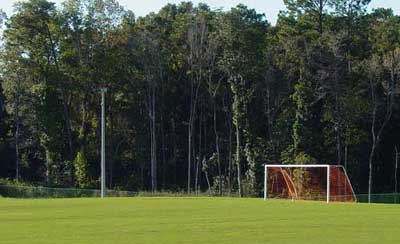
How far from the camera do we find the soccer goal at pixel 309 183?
49969mm

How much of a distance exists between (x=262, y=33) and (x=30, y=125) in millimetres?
25689

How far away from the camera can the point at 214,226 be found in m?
23.7

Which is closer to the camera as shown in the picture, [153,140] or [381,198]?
[381,198]

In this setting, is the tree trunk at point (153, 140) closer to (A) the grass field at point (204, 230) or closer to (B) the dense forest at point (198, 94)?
(B) the dense forest at point (198, 94)

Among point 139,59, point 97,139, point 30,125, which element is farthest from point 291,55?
point 30,125

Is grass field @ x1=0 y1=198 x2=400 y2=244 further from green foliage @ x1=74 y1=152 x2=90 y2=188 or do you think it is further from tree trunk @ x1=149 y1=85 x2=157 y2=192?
tree trunk @ x1=149 y1=85 x2=157 y2=192

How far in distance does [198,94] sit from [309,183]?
28.0 metres

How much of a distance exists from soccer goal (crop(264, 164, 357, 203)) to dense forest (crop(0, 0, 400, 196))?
12807 millimetres

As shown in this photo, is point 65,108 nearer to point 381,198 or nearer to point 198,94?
point 198,94

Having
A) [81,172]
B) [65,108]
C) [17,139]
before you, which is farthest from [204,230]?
[17,139]

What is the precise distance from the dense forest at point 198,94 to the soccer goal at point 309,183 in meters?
12.8

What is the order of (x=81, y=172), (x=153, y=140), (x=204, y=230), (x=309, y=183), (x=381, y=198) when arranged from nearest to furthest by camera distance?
(x=204, y=230) → (x=309, y=183) → (x=381, y=198) → (x=81, y=172) → (x=153, y=140)

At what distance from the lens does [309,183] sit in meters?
52.9

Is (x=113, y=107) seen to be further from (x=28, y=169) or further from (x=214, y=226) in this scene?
(x=214, y=226)
